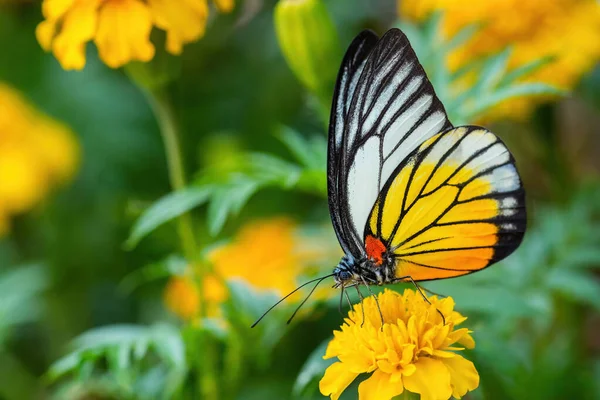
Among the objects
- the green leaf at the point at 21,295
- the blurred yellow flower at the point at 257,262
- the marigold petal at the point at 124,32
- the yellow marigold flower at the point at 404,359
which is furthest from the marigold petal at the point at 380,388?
the green leaf at the point at 21,295

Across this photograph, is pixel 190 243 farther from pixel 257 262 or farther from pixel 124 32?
pixel 257 262

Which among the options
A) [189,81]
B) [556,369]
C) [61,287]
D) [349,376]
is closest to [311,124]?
[189,81]

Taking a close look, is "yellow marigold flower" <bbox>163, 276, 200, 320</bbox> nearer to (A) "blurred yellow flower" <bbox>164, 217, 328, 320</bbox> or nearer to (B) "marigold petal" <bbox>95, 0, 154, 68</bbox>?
(A) "blurred yellow flower" <bbox>164, 217, 328, 320</bbox>

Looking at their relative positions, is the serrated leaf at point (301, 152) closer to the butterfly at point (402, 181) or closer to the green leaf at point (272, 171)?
the green leaf at point (272, 171)

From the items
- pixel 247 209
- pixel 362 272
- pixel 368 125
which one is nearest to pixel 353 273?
pixel 362 272

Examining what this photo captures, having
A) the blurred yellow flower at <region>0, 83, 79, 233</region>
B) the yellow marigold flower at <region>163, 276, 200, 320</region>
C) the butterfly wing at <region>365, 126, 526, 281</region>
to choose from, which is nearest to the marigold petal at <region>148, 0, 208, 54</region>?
the butterfly wing at <region>365, 126, 526, 281</region>

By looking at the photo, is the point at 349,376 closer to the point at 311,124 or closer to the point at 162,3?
the point at 162,3
